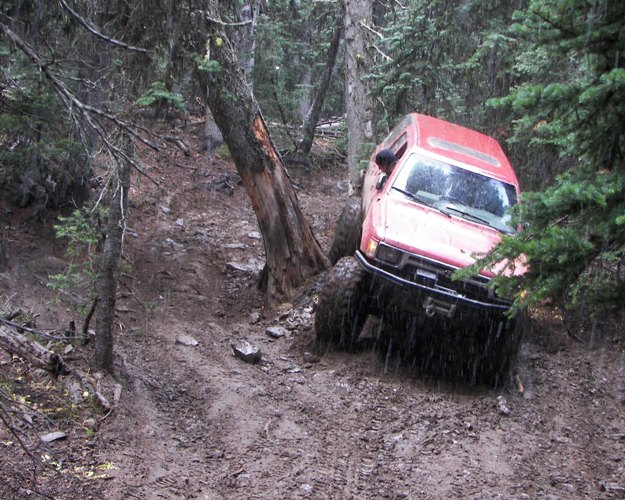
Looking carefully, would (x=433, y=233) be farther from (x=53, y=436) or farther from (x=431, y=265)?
(x=53, y=436)

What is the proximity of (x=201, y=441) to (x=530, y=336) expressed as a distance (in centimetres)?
511

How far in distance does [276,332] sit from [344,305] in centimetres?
168

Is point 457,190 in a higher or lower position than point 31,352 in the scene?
higher

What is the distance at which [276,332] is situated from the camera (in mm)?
9109

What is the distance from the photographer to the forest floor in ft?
17.8

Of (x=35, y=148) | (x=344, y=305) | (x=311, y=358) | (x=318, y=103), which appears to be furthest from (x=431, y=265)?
(x=318, y=103)

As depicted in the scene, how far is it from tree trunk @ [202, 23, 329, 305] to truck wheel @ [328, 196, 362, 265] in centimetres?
48

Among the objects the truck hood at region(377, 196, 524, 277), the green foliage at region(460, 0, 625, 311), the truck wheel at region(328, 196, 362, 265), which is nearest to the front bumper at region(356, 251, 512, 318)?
the truck hood at region(377, 196, 524, 277)

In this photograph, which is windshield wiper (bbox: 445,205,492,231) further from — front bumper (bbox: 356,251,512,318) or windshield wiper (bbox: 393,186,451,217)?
front bumper (bbox: 356,251,512,318)

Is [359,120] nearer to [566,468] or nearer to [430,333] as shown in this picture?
[430,333]

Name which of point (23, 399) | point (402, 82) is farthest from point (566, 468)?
point (402, 82)

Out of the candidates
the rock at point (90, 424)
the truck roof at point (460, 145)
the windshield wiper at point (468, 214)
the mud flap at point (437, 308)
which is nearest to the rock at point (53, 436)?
the rock at point (90, 424)

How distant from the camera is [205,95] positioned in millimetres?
9664

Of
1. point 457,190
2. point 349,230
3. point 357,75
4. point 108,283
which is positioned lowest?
point 349,230
